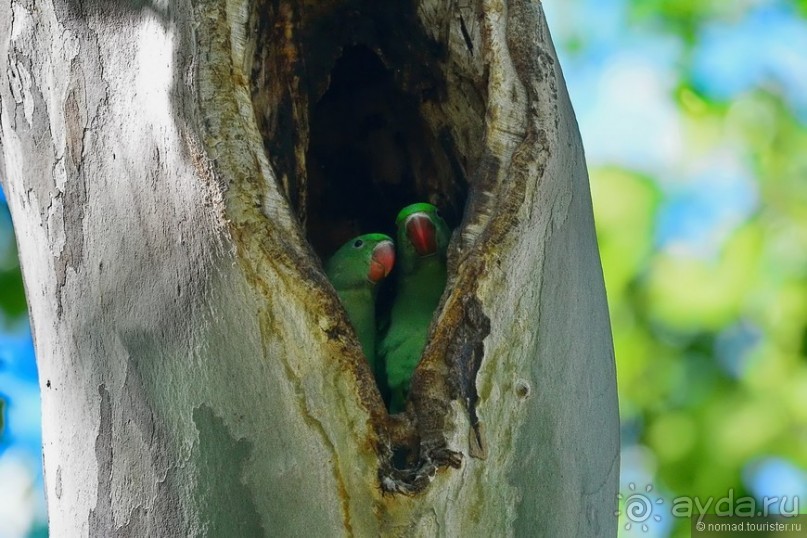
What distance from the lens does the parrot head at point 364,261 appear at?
3207mm

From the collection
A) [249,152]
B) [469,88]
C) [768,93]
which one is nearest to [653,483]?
[768,93]

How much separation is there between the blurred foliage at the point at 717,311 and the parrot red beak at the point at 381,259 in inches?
66.5

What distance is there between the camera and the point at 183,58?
2.00 metres

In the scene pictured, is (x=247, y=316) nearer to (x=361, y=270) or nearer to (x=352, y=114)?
(x=361, y=270)

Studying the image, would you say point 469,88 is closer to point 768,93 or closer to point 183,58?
point 183,58

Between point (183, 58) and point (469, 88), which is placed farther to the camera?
point (469, 88)

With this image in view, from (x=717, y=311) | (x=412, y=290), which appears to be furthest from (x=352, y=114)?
(x=717, y=311)

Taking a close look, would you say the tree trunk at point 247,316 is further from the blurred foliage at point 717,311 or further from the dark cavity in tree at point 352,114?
the blurred foliage at point 717,311

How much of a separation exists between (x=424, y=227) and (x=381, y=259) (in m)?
0.23

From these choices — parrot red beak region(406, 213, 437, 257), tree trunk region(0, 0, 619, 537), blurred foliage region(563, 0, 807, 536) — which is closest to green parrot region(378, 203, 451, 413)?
parrot red beak region(406, 213, 437, 257)

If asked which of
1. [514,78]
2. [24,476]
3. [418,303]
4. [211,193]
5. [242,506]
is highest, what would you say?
[514,78]

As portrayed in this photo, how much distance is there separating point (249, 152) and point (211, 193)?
0.14 metres

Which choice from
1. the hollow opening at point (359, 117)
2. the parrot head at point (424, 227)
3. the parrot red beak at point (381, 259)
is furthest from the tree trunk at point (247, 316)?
the parrot red beak at point (381, 259)

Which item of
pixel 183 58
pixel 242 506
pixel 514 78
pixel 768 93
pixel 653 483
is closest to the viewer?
pixel 242 506
